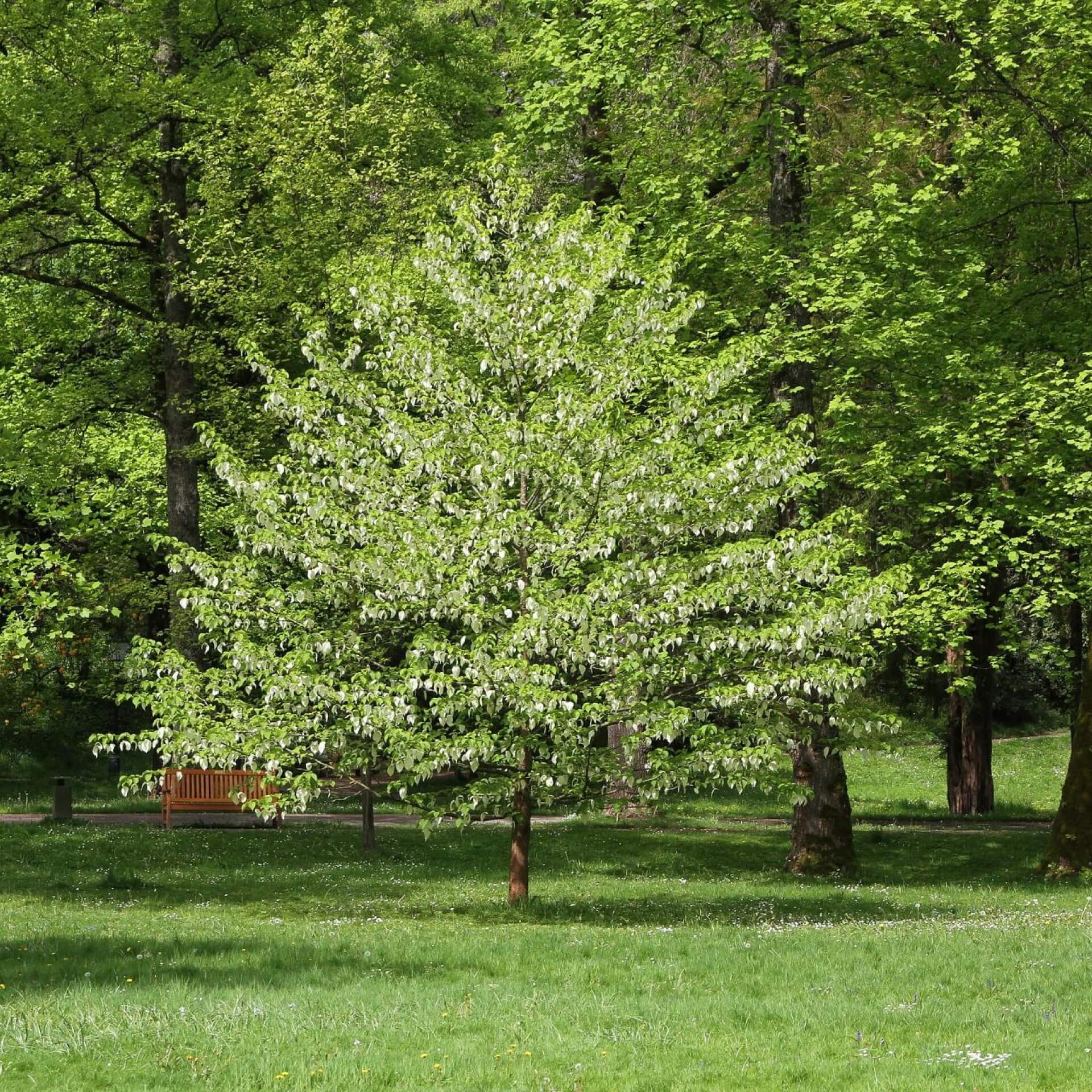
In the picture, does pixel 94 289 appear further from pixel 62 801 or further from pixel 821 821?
pixel 821 821

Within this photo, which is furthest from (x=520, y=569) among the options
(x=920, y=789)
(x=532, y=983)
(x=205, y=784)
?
(x=920, y=789)

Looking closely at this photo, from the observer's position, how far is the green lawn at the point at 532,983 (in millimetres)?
9406

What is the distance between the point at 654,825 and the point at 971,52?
16.5 meters

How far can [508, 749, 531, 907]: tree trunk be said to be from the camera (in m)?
18.3

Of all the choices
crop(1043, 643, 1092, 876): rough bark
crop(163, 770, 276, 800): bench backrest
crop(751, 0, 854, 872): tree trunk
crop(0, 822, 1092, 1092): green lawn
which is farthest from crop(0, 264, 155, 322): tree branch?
crop(1043, 643, 1092, 876): rough bark

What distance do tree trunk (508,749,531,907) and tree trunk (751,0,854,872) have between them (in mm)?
6458

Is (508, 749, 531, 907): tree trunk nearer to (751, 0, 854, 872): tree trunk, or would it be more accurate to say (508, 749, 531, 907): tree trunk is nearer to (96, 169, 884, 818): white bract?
(96, 169, 884, 818): white bract

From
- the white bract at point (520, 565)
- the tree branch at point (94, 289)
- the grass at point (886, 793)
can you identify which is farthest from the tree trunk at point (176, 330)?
the white bract at point (520, 565)

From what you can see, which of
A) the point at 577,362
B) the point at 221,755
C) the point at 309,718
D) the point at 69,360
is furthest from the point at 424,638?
the point at 69,360

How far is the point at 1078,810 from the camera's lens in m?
22.7

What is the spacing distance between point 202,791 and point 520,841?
467 inches

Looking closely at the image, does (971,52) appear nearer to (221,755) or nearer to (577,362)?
(577,362)

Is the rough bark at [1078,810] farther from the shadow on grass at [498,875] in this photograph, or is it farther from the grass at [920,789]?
the grass at [920,789]

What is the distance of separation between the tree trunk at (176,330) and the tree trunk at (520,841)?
12763mm
